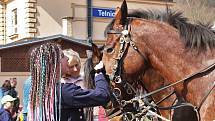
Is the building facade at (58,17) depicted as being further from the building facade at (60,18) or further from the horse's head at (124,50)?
the horse's head at (124,50)

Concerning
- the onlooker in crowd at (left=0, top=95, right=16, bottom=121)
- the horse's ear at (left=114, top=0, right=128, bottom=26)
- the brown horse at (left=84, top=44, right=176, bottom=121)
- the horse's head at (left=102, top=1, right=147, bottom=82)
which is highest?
the horse's ear at (left=114, top=0, right=128, bottom=26)

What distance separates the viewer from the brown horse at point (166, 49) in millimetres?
4344

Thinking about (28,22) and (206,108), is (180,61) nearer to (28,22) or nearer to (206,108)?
(206,108)

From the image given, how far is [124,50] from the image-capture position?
452cm

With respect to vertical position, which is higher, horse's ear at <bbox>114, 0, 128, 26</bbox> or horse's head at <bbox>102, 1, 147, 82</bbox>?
horse's ear at <bbox>114, 0, 128, 26</bbox>

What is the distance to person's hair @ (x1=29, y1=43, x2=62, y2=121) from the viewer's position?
13.2ft

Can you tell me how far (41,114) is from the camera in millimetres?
4035

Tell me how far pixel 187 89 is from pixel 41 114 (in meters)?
1.36

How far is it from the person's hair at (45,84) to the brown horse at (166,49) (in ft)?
2.25

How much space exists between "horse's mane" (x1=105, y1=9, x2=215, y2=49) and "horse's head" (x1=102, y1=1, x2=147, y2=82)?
0.17 m

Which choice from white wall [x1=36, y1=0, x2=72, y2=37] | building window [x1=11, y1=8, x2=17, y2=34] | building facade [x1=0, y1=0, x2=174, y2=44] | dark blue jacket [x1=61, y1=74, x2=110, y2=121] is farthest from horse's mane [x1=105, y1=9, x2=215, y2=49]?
building window [x1=11, y1=8, x2=17, y2=34]

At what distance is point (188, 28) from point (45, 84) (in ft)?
4.73

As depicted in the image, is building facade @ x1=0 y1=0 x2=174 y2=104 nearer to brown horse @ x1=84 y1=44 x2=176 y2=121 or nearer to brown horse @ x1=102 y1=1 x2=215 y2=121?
brown horse @ x1=84 y1=44 x2=176 y2=121

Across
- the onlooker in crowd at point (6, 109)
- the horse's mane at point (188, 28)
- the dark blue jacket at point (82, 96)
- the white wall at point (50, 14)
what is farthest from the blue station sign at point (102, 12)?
the dark blue jacket at point (82, 96)
